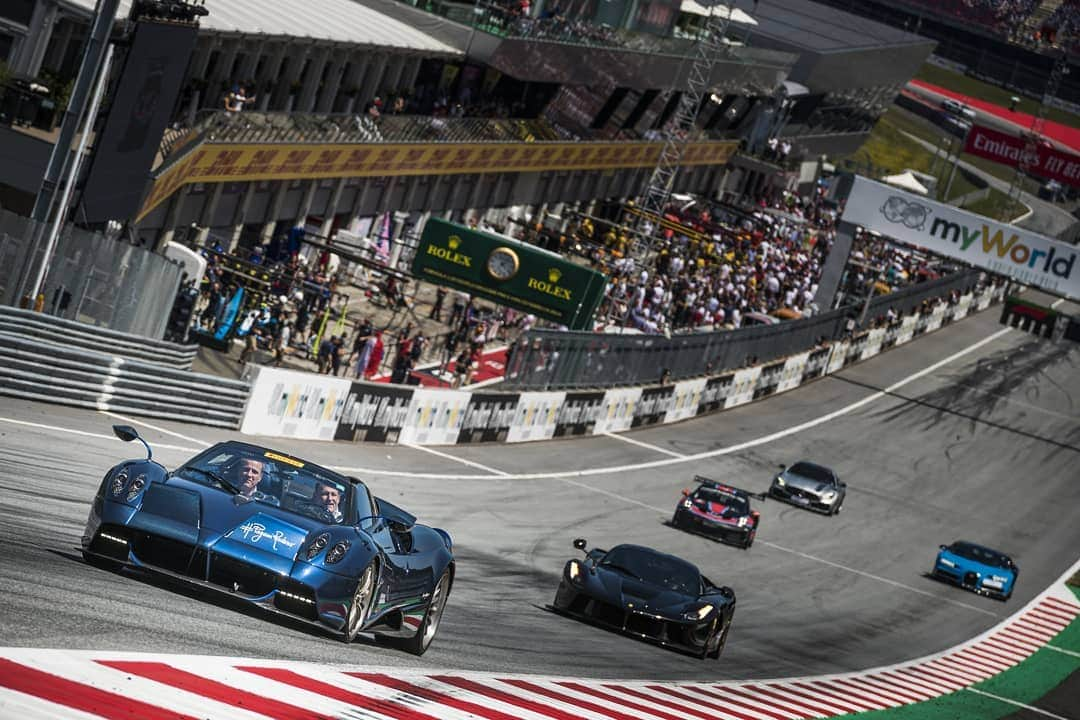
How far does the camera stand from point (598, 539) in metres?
29.3

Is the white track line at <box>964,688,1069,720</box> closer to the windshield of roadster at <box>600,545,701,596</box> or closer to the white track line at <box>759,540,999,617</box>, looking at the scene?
the windshield of roadster at <box>600,545,701,596</box>

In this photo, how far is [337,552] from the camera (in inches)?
459

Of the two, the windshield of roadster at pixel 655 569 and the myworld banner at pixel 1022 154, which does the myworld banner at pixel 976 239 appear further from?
the windshield of roadster at pixel 655 569

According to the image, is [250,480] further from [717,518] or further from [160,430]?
[717,518]

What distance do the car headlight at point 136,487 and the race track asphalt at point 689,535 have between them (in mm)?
570

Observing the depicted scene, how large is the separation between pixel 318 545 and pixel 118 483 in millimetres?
1359

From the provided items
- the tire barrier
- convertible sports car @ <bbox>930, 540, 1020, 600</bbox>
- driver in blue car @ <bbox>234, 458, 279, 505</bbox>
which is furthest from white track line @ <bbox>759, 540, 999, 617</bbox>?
driver in blue car @ <bbox>234, 458, 279, 505</bbox>

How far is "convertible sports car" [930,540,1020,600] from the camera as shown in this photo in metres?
35.9

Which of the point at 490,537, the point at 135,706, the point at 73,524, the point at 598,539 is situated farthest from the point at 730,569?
the point at 135,706

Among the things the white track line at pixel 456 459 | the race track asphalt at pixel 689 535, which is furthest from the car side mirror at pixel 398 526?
the white track line at pixel 456 459

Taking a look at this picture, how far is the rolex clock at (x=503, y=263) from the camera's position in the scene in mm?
42656

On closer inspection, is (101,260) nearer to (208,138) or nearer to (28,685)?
(208,138)

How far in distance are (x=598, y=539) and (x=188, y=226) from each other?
640 inches

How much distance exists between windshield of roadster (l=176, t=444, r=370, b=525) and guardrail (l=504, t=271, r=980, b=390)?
25705 mm
